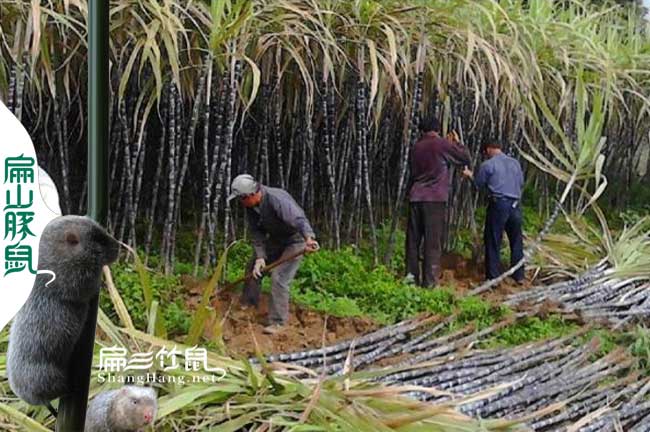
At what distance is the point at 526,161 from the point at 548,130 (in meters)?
0.10

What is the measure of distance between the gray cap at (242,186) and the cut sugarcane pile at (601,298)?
2.16ft

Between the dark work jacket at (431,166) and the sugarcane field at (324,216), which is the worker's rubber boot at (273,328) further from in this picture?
the dark work jacket at (431,166)

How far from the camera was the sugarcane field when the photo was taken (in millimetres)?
1589

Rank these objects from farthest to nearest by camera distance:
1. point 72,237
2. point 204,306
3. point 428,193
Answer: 1. point 428,193
2. point 204,306
3. point 72,237

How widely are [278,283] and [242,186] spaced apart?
232 millimetres

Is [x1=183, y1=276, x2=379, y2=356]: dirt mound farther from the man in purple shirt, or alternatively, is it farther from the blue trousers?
the blue trousers

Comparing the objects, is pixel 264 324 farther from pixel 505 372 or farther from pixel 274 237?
pixel 505 372

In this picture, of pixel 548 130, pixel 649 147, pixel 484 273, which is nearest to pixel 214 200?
pixel 484 273

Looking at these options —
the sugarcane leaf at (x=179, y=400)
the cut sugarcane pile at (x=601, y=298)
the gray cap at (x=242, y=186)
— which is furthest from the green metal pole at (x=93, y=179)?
the cut sugarcane pile at (x=601, y=298)

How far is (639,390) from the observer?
178cm

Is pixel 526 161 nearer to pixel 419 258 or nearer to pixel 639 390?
pixel 419 258

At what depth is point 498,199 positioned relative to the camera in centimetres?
180

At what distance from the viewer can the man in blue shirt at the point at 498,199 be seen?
1792 millimetres

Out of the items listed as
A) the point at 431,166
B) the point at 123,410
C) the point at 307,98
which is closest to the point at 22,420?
the point at 123,410
